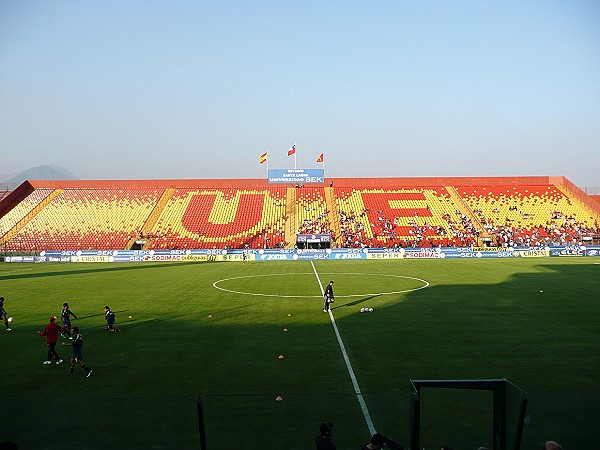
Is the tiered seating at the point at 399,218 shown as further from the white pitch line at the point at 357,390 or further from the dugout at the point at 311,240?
the white pitch line at the point at 357,390

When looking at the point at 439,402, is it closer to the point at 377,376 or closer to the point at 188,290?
the point at 377,376

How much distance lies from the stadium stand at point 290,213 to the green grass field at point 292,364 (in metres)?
39.4

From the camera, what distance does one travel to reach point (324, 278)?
1660 inches

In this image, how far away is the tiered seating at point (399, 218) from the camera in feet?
240

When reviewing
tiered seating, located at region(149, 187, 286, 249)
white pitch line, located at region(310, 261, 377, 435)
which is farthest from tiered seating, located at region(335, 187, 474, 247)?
white pitch line, located at region(310, 261, 377, 435)

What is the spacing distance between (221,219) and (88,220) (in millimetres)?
20289

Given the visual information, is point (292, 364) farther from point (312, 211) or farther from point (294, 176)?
point (294, 176)

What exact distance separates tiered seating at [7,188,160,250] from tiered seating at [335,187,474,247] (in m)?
32.0

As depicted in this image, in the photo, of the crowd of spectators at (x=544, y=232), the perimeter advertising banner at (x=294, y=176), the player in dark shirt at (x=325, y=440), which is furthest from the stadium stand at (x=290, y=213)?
the player in dark shirt at (x=325, y=440)

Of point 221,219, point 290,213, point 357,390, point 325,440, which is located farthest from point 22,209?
point 325,440

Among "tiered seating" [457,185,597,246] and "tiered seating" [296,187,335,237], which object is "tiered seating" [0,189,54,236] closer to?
"tiered seating" [296,187,335,237]

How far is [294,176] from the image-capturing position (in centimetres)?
8694

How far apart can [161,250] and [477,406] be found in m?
60.6

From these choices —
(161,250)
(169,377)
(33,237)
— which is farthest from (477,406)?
(33,237)
